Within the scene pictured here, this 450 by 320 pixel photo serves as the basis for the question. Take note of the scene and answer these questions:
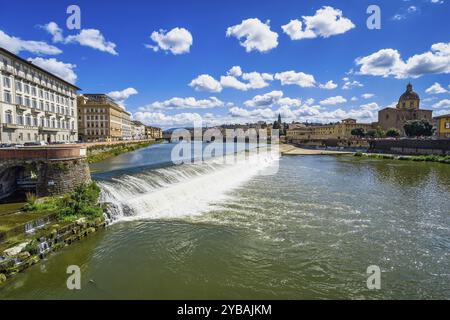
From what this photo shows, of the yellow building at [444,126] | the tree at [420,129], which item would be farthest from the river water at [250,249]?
the tree at [420,129]

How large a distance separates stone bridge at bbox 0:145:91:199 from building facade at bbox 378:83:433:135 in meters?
130

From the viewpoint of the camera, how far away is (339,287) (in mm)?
8547

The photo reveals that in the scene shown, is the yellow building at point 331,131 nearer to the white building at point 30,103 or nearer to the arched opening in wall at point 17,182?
the white building at point 30,103

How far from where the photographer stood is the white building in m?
36.5

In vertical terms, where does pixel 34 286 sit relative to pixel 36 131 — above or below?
below

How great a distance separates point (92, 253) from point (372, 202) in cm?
1796

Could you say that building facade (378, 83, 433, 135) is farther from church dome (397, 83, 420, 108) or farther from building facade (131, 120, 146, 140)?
building facade (131, 120, 146, 140)

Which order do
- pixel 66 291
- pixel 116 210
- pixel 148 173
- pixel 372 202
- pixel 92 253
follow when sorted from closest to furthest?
pixel 66 291 < pixel 92 253 < pixel 116 210 < pixel 372 202 < pixel 148 173

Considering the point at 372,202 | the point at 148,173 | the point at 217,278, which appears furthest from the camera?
the point at 148,173

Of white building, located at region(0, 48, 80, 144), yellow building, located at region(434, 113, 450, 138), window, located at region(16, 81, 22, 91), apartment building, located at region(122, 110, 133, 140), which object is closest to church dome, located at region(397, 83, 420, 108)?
yellow building, located at region(434, 113, 450, 138)

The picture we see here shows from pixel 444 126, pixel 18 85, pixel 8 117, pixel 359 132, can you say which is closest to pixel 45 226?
pixel 8 117
